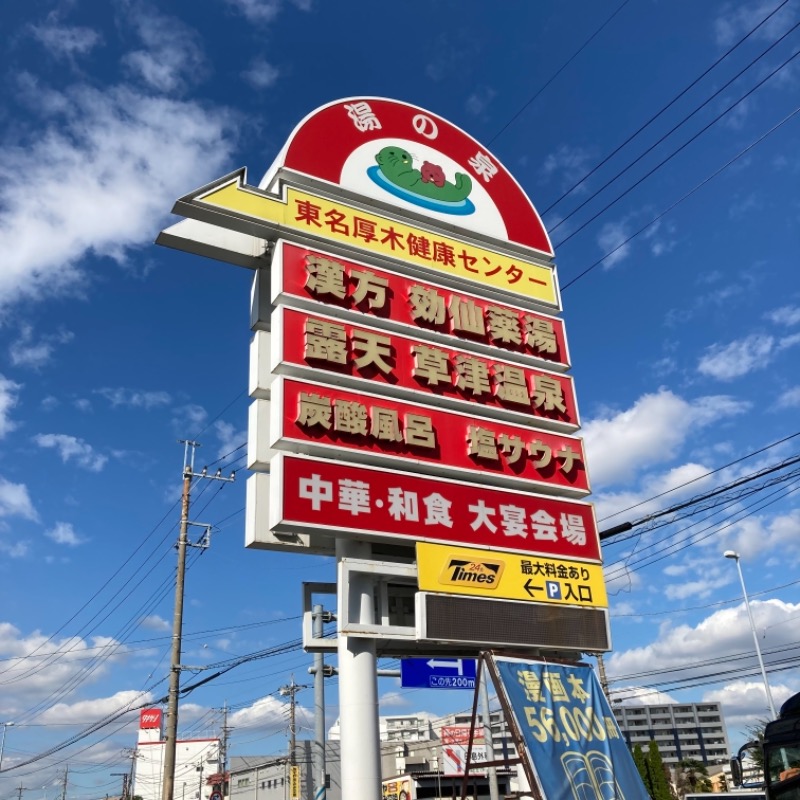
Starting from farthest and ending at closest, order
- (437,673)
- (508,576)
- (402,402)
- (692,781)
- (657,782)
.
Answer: (692,781) < (657,782) < (437,673) < (402,402) < (508,576)

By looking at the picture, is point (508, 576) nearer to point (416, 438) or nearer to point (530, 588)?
point (530, 588)

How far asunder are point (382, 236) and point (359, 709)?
8.13m

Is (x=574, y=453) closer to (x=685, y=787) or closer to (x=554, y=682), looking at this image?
(x=554, y=682)

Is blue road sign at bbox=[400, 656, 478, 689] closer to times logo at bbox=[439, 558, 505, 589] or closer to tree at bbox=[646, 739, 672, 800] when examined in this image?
times logo at bbox=[439, 558, 505, 589]

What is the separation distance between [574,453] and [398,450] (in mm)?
3888

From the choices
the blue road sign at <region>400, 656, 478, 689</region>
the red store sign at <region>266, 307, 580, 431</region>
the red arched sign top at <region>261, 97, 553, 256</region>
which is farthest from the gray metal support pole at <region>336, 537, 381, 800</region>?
the red arched sign top at <region>261, 97, 553, 256</region>

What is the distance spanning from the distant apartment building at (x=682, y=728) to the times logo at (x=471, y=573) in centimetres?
14561

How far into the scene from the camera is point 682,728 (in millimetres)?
146000

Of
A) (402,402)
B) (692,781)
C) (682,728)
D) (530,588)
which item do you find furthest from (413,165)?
(682,728)

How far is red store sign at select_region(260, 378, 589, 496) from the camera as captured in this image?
11422mm

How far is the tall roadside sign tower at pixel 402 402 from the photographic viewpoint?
1121 centimetres

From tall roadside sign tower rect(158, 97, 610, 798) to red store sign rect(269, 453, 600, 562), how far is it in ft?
0.10

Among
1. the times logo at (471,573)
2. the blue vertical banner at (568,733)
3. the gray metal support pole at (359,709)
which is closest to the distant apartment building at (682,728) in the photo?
the times logo at (471,573)

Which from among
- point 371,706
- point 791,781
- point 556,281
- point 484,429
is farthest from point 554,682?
point 556,281
